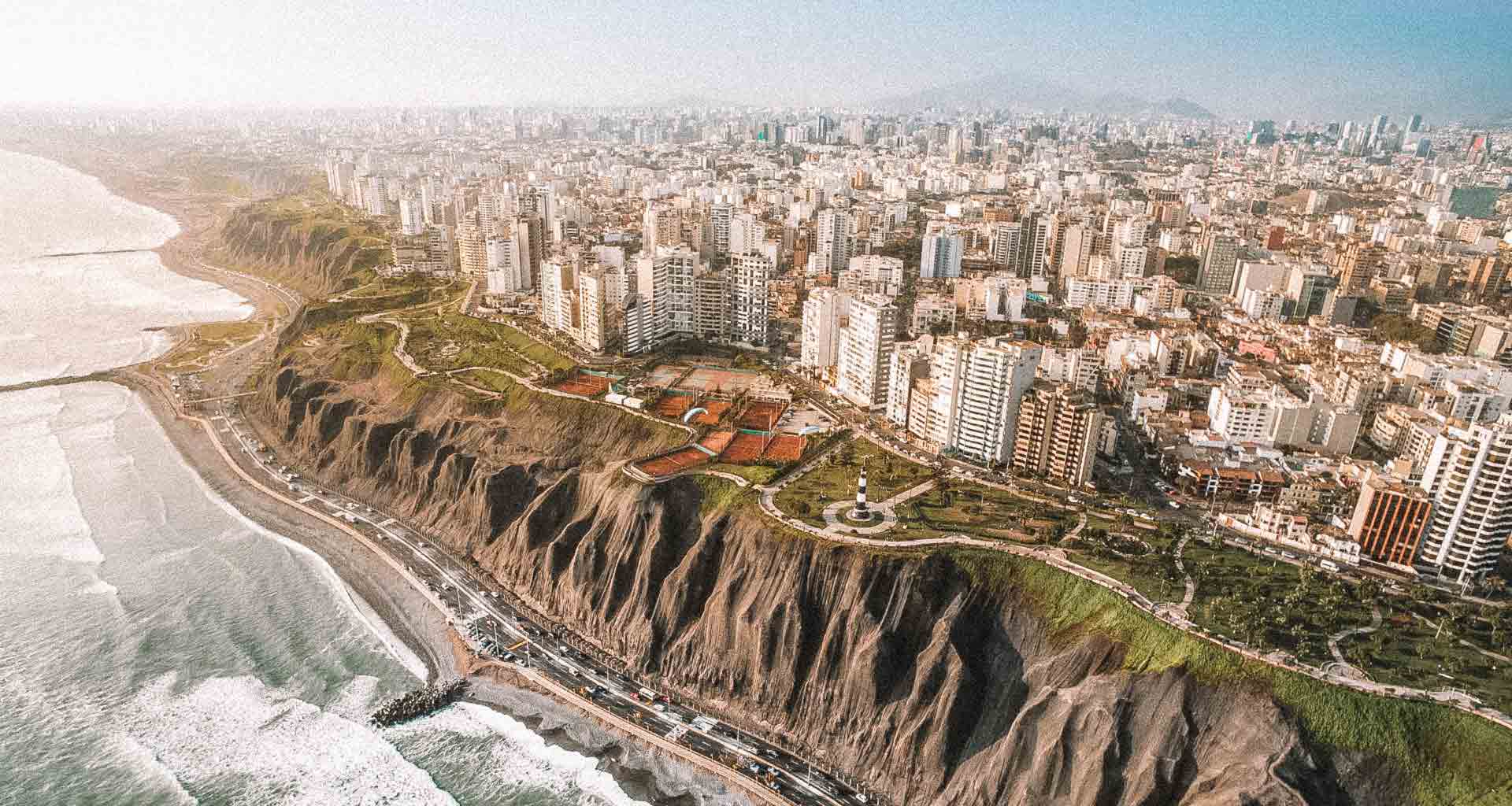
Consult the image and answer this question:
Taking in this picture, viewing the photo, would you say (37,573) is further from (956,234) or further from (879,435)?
(956,234)

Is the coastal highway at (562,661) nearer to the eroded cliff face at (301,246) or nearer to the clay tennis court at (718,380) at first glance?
the clay tennis court at (718,380)

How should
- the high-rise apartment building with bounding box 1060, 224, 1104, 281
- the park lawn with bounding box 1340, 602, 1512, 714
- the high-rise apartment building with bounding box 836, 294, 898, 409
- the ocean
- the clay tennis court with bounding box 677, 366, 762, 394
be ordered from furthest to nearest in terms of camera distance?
the high-rise apartment building with bounding box 1060, 224, 1104, 281 < the clay tennis court with bounding box 677, 366, 762, 394 < the high-rise apartment building with bounding box 836, 294, 898, 409 < the ocean < the park lawn with bounding box 1340, 602, 1512, 714

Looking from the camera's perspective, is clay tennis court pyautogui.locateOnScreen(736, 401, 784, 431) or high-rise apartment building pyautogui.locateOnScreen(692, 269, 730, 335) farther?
high-rise apartment building pyautogui.locateOnScreen(692, 269, 730, 335)

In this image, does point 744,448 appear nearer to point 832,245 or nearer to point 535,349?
point 535,349

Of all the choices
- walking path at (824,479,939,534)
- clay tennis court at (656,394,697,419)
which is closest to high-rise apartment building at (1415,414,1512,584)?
walking path at (824,479,939,534)

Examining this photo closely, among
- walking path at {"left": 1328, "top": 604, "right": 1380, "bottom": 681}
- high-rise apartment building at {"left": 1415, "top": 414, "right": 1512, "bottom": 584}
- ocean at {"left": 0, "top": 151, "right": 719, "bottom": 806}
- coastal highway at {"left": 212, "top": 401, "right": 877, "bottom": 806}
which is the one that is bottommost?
ocean at {"left": 0, "top": 151, "right": 719, "bottom": 806}

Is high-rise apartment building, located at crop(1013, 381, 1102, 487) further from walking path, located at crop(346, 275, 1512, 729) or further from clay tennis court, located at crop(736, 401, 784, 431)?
clay tennis court, located at crop(736, 401, 784, 431)

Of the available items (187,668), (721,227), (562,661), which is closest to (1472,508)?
(562,661)
